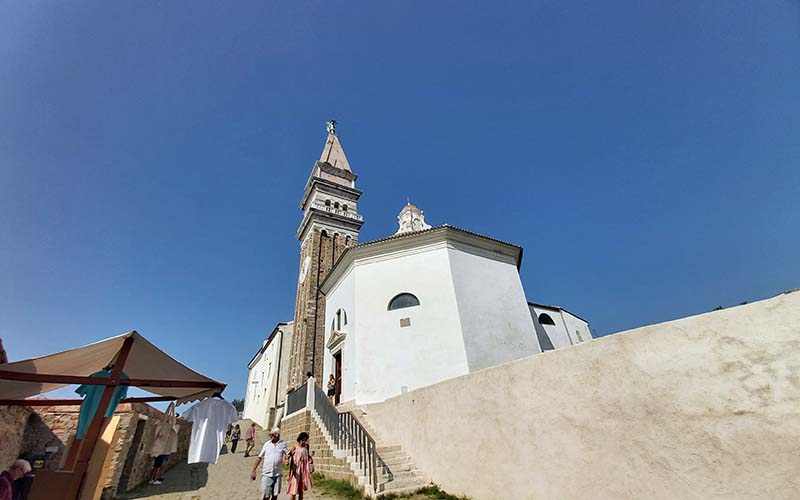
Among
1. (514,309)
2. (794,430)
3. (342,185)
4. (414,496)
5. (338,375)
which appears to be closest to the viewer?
(794,430)

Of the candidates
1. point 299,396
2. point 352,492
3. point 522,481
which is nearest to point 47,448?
point 299,396

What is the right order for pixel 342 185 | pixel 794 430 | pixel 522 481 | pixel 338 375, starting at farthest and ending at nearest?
1. pixel 342 185
2. pixel 338 375
3. pixel 522 481
4. pixel 794 430

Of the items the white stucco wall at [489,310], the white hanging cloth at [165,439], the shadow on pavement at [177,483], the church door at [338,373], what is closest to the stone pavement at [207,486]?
the shadow on pavement at [177,483]

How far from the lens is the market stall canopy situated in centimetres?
391

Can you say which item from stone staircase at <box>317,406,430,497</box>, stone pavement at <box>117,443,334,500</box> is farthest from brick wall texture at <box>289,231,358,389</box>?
stone staircase at <box>317,406,430,497</box>

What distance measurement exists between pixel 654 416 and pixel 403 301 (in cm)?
1012

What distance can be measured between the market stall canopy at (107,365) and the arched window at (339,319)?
364 inches

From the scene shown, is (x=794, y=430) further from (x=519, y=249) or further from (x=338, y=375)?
(x=338, y=375)

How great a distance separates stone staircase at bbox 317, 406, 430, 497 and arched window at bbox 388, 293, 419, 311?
18.8 feet

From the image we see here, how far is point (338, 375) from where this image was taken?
47.7 ft

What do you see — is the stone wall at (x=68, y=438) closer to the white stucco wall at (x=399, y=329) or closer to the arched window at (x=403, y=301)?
the white stucco wall at (x=399, y=329)

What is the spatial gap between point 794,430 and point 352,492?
7472 millimetres

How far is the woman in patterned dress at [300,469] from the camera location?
586 centimetres

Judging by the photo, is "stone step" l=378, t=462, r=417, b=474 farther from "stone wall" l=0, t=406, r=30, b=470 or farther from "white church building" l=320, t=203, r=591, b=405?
"stone wall" l=0, t=406, r=30, b=470
